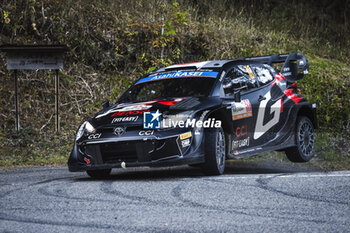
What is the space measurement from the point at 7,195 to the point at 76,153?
1445 mm

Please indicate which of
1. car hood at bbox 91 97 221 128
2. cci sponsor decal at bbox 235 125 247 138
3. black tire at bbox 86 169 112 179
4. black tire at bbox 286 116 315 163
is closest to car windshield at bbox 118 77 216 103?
car hood at bbox 91 97 221 128

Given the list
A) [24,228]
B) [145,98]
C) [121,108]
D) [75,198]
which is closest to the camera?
[24,228]

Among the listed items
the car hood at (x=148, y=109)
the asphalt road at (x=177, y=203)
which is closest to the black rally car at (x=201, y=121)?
the car hood at (x=148, y=109)

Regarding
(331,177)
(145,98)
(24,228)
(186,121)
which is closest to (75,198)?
(24,228)

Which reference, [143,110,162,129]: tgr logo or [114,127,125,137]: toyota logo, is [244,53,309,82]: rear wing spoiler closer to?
[143,110,162,129]: tgr logo

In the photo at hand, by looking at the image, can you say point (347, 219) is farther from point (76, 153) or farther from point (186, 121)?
point (76, 153)

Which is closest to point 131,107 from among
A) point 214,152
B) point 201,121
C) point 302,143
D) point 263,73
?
point 201,121

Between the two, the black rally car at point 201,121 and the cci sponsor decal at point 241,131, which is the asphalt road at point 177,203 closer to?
the black rally car at point 201,121

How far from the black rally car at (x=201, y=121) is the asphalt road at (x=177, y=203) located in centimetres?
35

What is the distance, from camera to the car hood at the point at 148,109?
7.53 m

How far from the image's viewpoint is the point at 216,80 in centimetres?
843

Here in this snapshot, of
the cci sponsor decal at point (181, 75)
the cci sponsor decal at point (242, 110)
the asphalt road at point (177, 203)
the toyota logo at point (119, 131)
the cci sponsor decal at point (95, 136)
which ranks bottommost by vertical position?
the asphalt road at point (177, 203)

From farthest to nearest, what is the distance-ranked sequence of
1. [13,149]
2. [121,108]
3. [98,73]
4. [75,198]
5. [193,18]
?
1. [193,18]
2. [98,73]
3. [13,149]
4. [121,108]
5. [75,198]

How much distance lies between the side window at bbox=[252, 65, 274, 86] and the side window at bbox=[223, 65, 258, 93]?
0.14 meters
